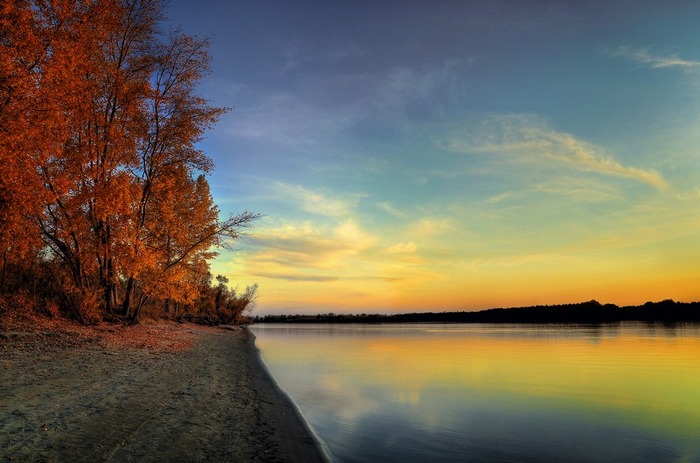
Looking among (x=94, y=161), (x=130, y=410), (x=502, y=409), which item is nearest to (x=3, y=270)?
(x=94, y=161)

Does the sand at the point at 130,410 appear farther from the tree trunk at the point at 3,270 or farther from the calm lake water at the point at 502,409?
the tree trunk at the point at 3,270

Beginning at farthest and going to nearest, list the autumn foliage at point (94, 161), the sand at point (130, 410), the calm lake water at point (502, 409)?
the autumn foliage at point (94, 161), the calm lake water at point (502, 409), the sand at point (130, 410)

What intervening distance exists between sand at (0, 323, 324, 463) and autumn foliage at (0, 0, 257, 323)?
20.3 feet

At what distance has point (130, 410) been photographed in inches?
341

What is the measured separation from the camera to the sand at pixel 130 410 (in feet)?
21.7

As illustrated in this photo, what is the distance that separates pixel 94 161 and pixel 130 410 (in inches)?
668

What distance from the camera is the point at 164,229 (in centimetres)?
2433

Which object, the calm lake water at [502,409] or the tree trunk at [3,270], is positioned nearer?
the calm lake water at [502,409]

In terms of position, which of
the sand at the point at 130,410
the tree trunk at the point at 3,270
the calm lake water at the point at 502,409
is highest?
the tree trunk at the point at 3,270

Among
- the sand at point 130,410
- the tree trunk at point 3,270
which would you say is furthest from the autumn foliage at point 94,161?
the sand at point 130,410

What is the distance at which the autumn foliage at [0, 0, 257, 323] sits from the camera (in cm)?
1641

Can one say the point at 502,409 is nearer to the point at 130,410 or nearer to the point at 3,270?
the point at 130,410

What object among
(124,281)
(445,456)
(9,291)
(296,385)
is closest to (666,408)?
(445,456)

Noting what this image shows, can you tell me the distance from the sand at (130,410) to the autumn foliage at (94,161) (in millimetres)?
6193
